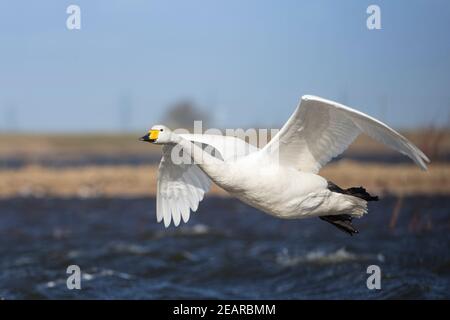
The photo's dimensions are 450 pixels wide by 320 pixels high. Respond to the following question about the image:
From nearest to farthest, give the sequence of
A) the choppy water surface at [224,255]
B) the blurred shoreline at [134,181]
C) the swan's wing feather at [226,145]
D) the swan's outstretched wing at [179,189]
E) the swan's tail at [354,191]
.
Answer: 1. the swan's wing feather at [226,145]
2. the swan's tail at [354,191]
3. the swan's outstretched wing at [179,189]
4. the choppy water surface at [224,255]
5. the blurred shoreline at [134,181]

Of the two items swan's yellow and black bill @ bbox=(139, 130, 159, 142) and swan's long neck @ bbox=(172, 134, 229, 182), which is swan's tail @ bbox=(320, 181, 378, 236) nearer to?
swan's long neck @ bbox=(172, 134, 229, 182)

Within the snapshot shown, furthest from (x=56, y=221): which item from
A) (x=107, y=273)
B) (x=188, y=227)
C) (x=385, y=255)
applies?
(x=385, y=255)

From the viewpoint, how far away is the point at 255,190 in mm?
9109

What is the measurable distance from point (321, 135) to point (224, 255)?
11.6 meters

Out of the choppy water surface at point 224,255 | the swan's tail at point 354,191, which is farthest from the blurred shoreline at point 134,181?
the swan's tail at point 354,191

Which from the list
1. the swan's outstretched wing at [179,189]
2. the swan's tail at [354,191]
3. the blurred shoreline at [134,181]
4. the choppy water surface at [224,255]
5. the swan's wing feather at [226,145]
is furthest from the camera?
the blurred shoreline at [134,181]

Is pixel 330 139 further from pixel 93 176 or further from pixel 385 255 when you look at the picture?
pixel 93 176

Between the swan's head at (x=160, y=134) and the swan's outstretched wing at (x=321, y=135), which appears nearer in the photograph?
the swan's outstretched wing at (x=321, y=135)

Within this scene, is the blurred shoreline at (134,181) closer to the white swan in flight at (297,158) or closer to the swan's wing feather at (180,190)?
the swan's wing feather at (180,190)

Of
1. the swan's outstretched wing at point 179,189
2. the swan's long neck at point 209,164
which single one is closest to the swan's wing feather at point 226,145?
the swan's long neck at point 209,164

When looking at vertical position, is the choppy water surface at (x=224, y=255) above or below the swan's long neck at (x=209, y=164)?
below

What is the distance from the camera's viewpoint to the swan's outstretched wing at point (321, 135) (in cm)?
877

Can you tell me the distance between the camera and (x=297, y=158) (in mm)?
9789

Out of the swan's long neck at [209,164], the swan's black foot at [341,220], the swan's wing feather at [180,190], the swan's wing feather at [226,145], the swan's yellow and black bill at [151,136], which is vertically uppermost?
the swan's yellow and black bill at [151,136]
